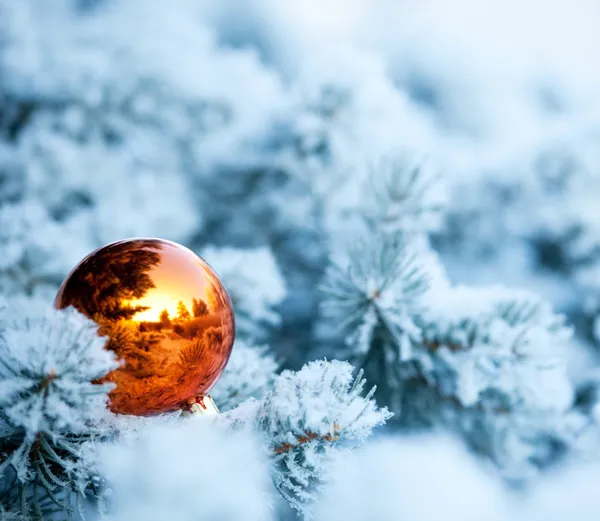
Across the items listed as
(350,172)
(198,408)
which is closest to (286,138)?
Answer: (350,172)

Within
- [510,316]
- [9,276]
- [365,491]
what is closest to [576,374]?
[510,316]

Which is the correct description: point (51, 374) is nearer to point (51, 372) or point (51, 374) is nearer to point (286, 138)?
point (51, 372)

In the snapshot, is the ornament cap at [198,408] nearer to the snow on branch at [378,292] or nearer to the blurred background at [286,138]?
the snow on branch at [378,292]

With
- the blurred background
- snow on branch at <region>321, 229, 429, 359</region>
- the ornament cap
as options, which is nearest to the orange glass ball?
the ornament cap

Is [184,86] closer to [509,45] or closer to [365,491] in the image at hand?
[509,45]

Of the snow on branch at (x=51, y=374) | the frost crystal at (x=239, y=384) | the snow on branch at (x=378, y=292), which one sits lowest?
the frost crystal at (x=239, y=384)

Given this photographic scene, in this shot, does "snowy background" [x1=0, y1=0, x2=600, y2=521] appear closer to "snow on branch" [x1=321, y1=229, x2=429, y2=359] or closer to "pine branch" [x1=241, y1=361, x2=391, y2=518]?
"snow on branch" [x1=321, y1=229, x2=429, y2=359]

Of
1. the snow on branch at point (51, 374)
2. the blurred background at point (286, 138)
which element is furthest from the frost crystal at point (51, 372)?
the blurred background at point (286, 138)
